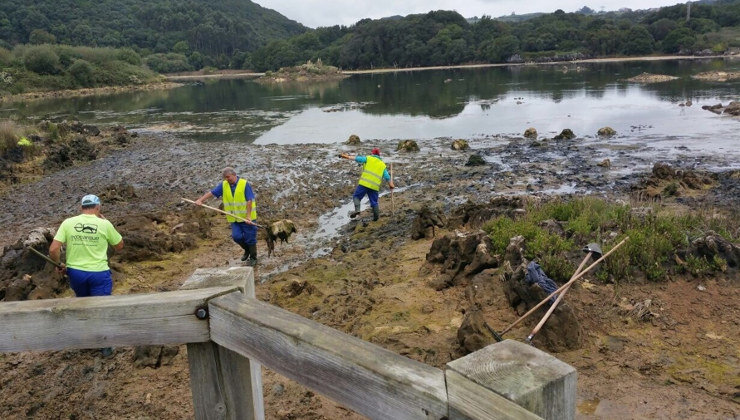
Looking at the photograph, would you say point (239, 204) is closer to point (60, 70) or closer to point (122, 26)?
point (60, 70)

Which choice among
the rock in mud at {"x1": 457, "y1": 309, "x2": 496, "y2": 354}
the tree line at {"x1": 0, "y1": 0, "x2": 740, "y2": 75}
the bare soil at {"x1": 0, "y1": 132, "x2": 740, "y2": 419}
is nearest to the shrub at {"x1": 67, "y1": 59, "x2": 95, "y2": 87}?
the tree line at {"x1": 0, "y1": 0, "x2": 740, "y2": 75}

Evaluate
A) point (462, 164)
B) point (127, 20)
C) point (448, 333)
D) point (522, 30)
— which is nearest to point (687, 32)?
point (522, 30)

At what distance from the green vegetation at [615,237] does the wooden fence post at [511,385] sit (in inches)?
214

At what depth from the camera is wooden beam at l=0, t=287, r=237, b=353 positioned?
2463 millimetres

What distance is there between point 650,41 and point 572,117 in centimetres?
8941

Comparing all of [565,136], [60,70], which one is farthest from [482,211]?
[60,70]

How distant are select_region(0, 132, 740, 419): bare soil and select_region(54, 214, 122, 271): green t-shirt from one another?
1069 millimetres

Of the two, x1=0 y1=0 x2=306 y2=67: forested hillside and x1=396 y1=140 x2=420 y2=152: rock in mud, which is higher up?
x1=0 y1=0 x2=306 y2=67: forested hillside

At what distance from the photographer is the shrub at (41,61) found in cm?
8688

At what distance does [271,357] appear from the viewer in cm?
226

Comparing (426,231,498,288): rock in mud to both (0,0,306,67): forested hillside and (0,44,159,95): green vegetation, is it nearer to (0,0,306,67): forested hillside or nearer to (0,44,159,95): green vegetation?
(0,44,159,95): green vegetation

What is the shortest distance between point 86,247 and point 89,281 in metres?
0.43

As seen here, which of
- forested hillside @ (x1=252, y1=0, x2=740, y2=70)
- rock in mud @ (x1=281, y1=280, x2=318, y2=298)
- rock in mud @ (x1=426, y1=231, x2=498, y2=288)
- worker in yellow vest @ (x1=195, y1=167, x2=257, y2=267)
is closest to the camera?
rock in mud @ (x1=426, y1=231, x2=498, y2=288)

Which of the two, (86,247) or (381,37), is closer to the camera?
(86,247)
